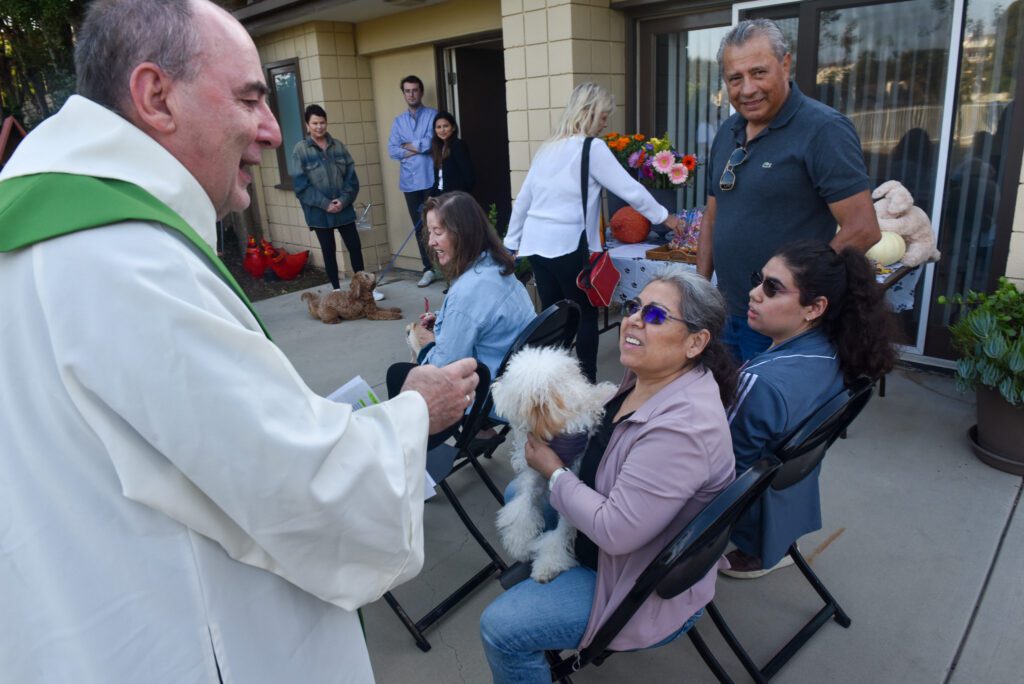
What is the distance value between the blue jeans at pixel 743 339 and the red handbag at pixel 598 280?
45.8 inches

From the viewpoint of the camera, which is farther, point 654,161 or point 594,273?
point 654,161

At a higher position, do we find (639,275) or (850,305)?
(850,305)

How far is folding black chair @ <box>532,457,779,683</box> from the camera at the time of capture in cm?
141

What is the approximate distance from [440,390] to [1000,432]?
10.2 feet

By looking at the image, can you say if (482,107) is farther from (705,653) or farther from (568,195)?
(705,653)

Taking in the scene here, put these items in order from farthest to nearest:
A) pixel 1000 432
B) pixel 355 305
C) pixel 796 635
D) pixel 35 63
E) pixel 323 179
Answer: pixel 35 63 < pixel 323 179 < pixel 355 305 < pixel 1000 432 < pixel 796 635

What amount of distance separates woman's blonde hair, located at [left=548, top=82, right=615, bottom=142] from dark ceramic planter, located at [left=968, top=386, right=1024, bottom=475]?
239 cm

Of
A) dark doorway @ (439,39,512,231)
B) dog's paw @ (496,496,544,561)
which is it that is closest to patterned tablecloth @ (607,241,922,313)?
dog's paw @ (496,496,544,561)

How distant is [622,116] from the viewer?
5605 mm

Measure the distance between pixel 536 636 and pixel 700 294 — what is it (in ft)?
3.19

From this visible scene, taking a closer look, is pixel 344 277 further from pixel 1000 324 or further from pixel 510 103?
pixel 1000 324

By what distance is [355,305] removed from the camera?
625 cm

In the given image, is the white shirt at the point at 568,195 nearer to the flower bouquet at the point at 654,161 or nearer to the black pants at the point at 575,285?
the black pants at the point at 575,285

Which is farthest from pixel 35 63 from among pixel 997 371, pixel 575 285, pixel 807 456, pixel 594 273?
pixel 997 371
